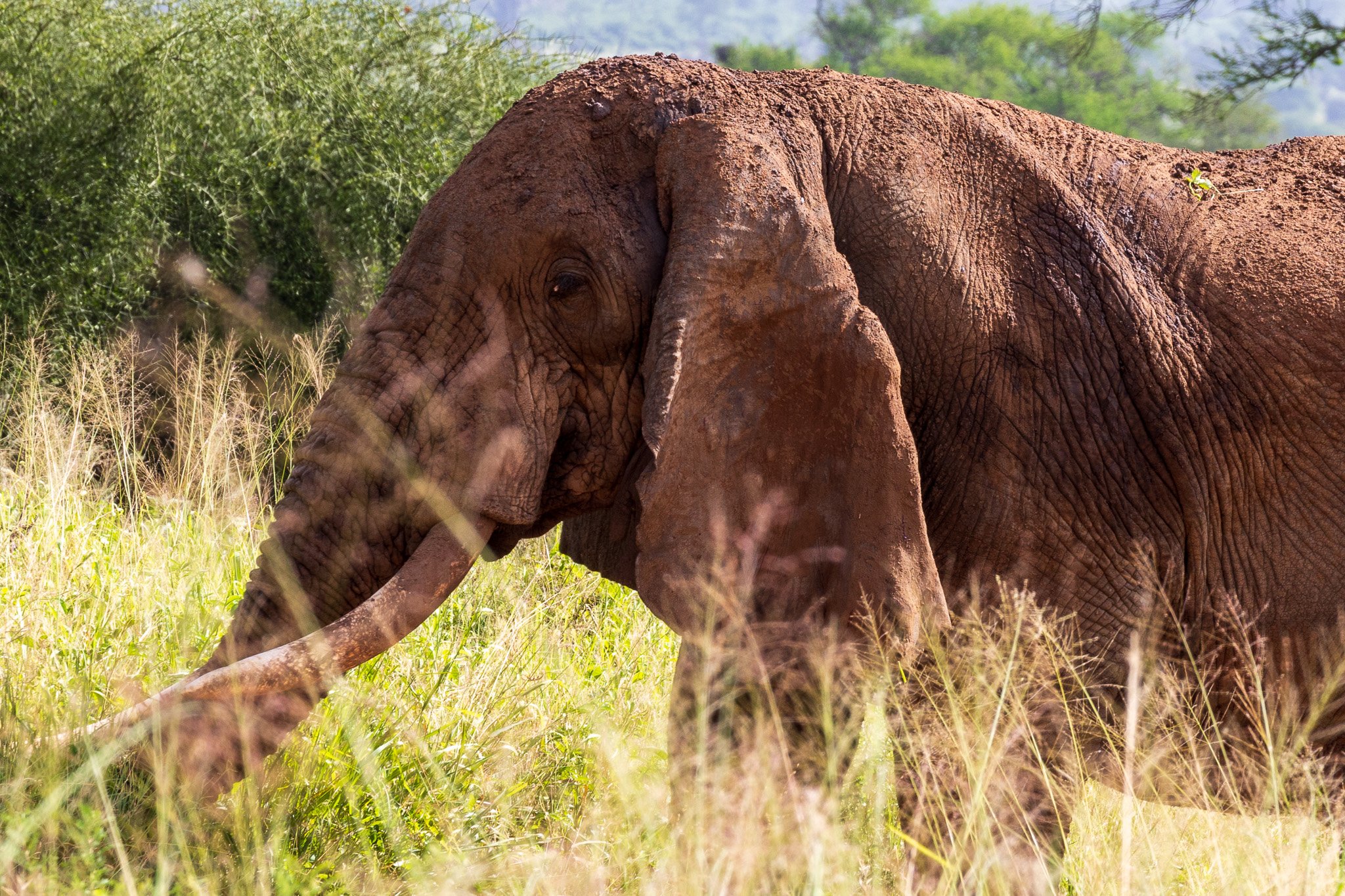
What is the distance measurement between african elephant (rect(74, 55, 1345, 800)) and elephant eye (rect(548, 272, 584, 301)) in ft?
0.04

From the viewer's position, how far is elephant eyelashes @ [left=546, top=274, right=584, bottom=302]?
3.02 meters

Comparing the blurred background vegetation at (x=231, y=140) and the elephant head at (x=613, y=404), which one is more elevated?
the blurred background vegetation at (x=231, y=140)

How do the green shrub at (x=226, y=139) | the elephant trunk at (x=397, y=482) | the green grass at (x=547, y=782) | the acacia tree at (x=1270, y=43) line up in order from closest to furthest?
1. the green grass at (x=547, y=782)
2. the elephant trunk at (x=397, y=482)
3. the green shrub at (x=226, y=139)
4. the acacia tree at (x=1270, y=43)

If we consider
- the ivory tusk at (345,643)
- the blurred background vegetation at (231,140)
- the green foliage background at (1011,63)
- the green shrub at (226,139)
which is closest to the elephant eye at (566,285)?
the ivory tusk at (345,643)

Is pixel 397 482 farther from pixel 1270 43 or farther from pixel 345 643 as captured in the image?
pixel 1270 43

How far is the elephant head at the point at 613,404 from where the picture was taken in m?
2.80

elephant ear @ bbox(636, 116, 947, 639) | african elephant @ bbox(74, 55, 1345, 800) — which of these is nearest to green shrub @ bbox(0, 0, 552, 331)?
african elephant @ bbox(74, 55, 1345, 800)

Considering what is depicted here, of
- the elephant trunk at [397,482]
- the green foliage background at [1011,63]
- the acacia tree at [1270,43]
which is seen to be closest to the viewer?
the elephant trunk at [397,482]

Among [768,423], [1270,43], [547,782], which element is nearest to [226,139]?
[547,782]

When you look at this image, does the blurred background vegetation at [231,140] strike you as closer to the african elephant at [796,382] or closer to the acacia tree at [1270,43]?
the african elephant at [796,382]

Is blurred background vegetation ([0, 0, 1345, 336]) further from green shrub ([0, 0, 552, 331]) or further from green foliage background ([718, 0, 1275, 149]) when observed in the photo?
green foliage background ([718, 0, 1275, 149])

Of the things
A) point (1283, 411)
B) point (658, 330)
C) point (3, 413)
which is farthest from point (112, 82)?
point (1283, 411)

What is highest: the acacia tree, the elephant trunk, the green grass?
the acacia tree

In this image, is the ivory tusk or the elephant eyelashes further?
the elephant eyelashes
